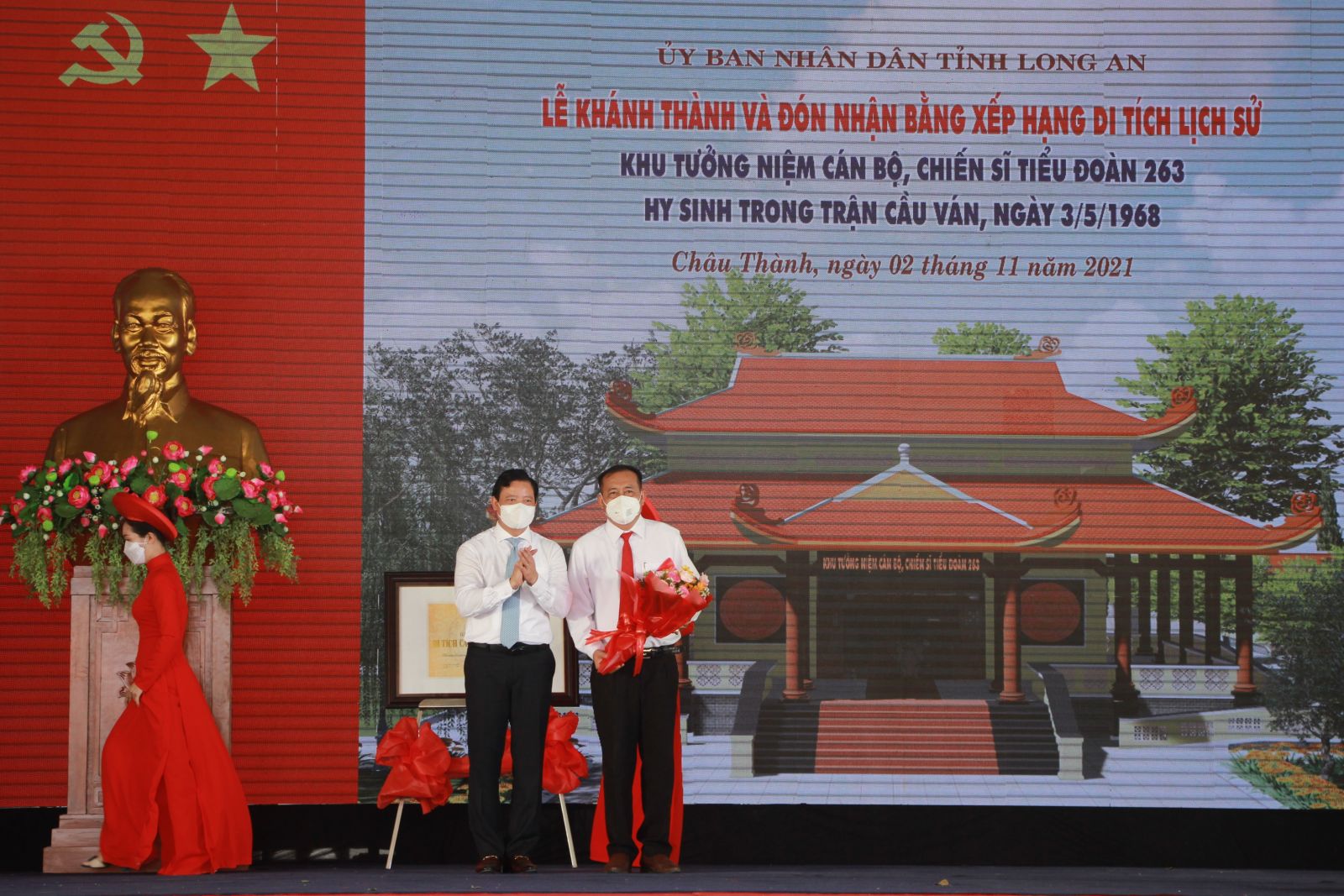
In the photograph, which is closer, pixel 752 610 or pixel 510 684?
pixel 510 684

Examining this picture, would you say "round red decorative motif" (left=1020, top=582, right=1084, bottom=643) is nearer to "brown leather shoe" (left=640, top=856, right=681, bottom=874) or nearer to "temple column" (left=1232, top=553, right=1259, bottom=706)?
"temple column" (left=1232, top=553, right=1259, bottom=706)

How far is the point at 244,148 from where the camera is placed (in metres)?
5.86

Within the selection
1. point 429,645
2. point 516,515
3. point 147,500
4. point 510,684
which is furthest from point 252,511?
point 510,684

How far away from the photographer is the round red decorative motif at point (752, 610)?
19.1 feet

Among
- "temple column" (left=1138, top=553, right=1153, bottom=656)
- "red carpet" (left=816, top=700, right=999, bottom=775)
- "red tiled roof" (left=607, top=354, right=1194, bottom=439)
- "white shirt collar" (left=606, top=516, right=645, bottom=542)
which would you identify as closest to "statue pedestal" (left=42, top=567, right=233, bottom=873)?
"white shirt collar" (left=606, top=516, right=645, bottom=542)

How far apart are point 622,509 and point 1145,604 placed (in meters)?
2.36

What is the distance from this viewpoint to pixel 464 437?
5840mm

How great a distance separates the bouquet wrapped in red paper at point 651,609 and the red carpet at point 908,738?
1.30m

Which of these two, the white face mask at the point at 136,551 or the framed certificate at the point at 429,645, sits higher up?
the white face mask at the point at 136,551

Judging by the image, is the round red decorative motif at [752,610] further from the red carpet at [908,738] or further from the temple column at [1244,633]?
the temple column at [1244,633]

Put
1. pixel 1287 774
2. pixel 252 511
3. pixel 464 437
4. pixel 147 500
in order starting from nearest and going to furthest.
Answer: pixel 147 500 → pixel 252 511 → pixel 1287 774 → pixel 464 437

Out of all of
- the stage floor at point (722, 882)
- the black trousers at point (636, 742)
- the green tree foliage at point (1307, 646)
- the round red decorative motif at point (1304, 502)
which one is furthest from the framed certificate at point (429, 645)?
the round red decorative motif at point (1304, 502)

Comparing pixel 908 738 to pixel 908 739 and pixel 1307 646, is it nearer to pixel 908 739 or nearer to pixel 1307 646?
pixel 908 739

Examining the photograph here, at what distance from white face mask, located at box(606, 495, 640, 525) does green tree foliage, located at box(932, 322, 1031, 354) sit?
1.74 m
